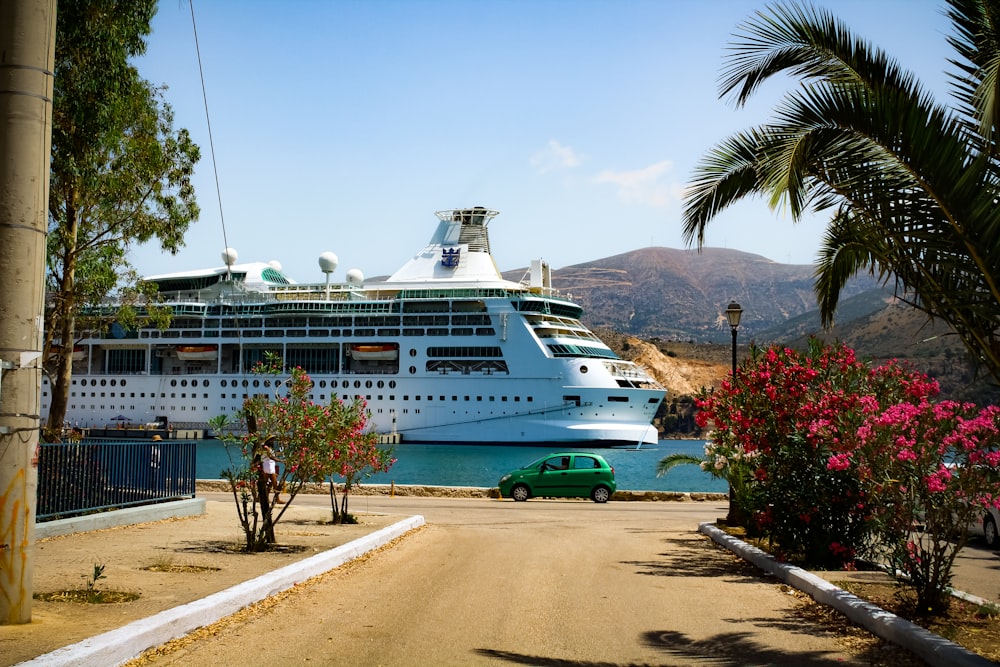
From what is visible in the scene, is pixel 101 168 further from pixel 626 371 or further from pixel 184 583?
pixel 626 371

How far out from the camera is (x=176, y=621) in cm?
520

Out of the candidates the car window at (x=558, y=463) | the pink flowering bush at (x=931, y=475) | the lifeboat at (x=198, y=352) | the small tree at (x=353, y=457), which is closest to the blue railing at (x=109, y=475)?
the small tree at (x=353, y=457)

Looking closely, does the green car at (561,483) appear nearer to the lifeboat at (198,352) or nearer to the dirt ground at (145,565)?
the dirt ground at (145,565)

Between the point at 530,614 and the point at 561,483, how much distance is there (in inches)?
532

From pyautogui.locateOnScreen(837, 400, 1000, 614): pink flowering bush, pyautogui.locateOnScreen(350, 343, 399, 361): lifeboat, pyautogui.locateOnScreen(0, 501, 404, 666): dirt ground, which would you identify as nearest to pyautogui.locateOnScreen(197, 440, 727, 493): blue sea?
pyautogui.locateOnScreen(350, 343, 399, 361): lifeboat

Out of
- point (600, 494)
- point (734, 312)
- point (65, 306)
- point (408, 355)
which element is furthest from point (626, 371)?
point (65, 306)

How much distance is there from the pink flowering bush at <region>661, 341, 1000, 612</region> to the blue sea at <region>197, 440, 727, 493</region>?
18.8 m

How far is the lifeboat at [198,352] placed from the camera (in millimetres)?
67438

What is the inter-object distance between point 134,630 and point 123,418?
68.5m

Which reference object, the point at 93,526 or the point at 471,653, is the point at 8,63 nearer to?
the point at 471,653

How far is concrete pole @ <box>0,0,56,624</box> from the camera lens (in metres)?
5.06

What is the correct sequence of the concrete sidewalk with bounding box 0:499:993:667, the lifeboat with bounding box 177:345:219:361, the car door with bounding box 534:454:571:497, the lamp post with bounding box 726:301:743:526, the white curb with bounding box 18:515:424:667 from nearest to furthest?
the white curb with bounding box 18:515:424:667, the concrete sidewalk with bounding box 0:499:993:667, the lamp post with bounding box 726:301:743:526, the car door with bounding box 534:454:571:497, the lifeboat with bounding box 177:345:219:361

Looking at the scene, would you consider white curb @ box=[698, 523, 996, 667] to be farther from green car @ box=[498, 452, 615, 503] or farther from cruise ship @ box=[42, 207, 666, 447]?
cruise ship @ box=[42, 207, 666, 447]

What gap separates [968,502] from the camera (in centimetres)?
591
